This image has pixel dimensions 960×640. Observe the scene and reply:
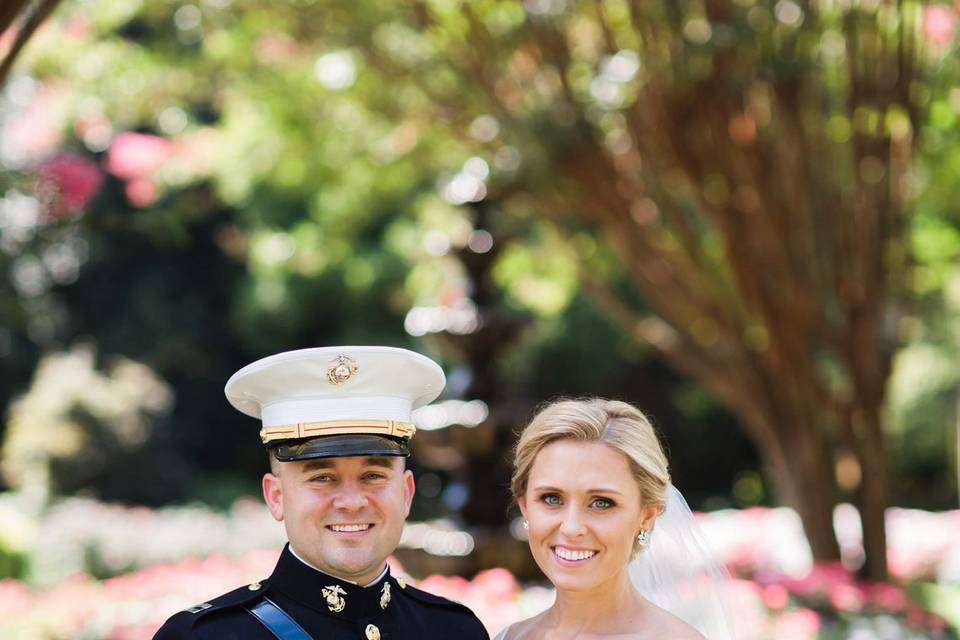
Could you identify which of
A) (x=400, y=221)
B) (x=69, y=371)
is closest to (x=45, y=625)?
(x=69, y=371)

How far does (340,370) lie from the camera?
2.77 meters

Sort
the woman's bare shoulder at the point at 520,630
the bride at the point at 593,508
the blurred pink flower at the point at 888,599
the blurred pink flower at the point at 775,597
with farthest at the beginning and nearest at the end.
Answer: the blurred pink flower at the point at 888,599
the blurred pink flower at the point at 775,597
the woman's bare shoulder at the point at 520,630
the bride at the point at 593,508

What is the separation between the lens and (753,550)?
32.9ft

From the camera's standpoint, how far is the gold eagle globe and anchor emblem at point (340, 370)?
2.76 meters

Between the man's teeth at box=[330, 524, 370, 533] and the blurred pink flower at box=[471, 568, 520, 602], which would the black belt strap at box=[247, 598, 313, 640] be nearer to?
the man's teeth at box=[330, 524, 370, 533]

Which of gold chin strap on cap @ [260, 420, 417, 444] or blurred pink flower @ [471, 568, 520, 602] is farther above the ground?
blurred pink flower @ [471, 568, 520, 602]

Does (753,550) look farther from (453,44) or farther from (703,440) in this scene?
(703,440)

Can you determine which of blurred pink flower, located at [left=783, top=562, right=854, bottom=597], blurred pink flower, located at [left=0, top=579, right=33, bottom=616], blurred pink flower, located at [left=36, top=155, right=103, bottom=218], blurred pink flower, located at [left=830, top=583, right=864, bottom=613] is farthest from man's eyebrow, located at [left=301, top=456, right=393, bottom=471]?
blurred pink flower, located at [left=783, top=562, right=854, bottom=597]

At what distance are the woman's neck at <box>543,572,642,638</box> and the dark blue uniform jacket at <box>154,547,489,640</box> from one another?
34cm

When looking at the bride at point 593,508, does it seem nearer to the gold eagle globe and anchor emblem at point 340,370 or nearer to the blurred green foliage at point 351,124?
the gold eagle globe and anchor emblem at point 340,370

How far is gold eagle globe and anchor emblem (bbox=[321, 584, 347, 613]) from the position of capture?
8.89 ft

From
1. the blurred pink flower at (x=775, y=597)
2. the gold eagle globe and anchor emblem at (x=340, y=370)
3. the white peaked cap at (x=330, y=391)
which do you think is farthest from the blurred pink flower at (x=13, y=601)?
the gold eagle globe and anchor emblem at (x=340, y=370)

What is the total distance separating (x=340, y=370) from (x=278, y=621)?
53 centimetres

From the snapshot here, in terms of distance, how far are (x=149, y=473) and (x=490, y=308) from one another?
9.14 metres
